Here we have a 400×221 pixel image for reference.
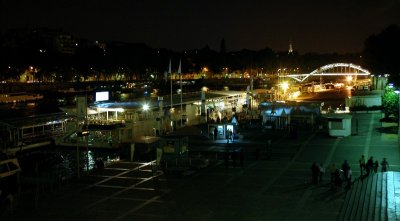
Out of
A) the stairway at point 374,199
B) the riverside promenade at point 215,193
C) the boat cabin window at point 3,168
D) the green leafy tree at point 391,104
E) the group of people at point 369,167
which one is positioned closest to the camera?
the stairway at point 374,199

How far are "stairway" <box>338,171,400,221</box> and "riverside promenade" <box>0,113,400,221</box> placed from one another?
1.44ft

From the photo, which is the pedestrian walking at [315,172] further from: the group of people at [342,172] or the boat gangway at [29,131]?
the boat gangway at [29,131]

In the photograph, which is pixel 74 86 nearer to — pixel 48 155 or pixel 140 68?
pixel 140 68

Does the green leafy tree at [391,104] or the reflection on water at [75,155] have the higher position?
the green leafy tree at [391,104]

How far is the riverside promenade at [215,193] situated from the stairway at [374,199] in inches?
17.3

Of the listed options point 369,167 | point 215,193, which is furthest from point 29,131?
point 369,167

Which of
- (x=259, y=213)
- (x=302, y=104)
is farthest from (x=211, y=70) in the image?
(x=259, y=213)

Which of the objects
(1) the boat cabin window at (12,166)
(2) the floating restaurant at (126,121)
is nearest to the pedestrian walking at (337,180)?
(2) the floating restaurant at (126,121)

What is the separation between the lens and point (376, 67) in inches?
2785

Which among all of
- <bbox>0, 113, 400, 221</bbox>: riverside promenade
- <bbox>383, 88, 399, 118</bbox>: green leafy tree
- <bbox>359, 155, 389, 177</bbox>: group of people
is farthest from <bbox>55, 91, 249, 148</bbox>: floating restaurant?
<bbox>383, 88, 399, 118</bbox>: green leafy tree

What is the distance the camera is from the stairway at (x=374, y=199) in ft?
53.9

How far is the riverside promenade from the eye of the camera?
58.6 feet

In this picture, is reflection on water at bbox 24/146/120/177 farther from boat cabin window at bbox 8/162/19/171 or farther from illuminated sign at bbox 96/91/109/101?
illuminated sign at bbox 96/91/109/101

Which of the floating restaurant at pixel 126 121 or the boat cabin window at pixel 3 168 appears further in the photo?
the floating restaurant at pixel 126 121
